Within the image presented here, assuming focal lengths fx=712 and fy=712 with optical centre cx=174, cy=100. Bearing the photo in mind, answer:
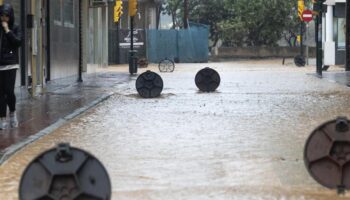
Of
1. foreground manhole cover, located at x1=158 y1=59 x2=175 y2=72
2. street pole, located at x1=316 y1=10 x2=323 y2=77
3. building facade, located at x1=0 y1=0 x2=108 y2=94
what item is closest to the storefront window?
street pole, located at x1=316 y1=10 x2=323 y2=77

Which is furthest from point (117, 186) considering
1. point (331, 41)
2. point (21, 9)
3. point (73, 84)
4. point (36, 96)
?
point (331, 41)

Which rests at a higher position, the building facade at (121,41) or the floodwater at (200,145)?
the building facade at (121,41)

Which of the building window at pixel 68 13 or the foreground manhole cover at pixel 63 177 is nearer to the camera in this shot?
the foreground manhole cover at pixel 63 177

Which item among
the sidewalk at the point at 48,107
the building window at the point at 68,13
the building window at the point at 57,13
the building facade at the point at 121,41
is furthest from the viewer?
the building facade at the point at 121,41

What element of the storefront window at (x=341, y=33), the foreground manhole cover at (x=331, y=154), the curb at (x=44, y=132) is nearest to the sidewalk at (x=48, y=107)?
the curb at (x=44, y=132)

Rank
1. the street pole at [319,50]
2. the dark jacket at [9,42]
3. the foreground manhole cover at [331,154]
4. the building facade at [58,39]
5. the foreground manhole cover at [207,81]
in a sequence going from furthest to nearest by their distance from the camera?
1. the street pole at [319,50]
2. the foreground manhole cover at [207,81]
3. the building facade at [58,39]
4. the dark jacket at [9,42]
5. the foreground manhole cover at [331,154]

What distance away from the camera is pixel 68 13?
80.0ft

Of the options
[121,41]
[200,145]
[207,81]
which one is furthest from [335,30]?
[200,145]

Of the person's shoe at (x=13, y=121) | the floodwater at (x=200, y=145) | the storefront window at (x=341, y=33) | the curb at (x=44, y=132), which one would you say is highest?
the storefront window at (x=341, y=33)

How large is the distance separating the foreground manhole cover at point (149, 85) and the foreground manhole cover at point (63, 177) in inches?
456

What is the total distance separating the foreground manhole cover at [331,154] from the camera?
238 inches

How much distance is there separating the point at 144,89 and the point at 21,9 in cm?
359

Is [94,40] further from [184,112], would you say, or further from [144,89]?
[184,112]

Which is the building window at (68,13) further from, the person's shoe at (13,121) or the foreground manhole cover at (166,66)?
the person's shoe at (13,121)
